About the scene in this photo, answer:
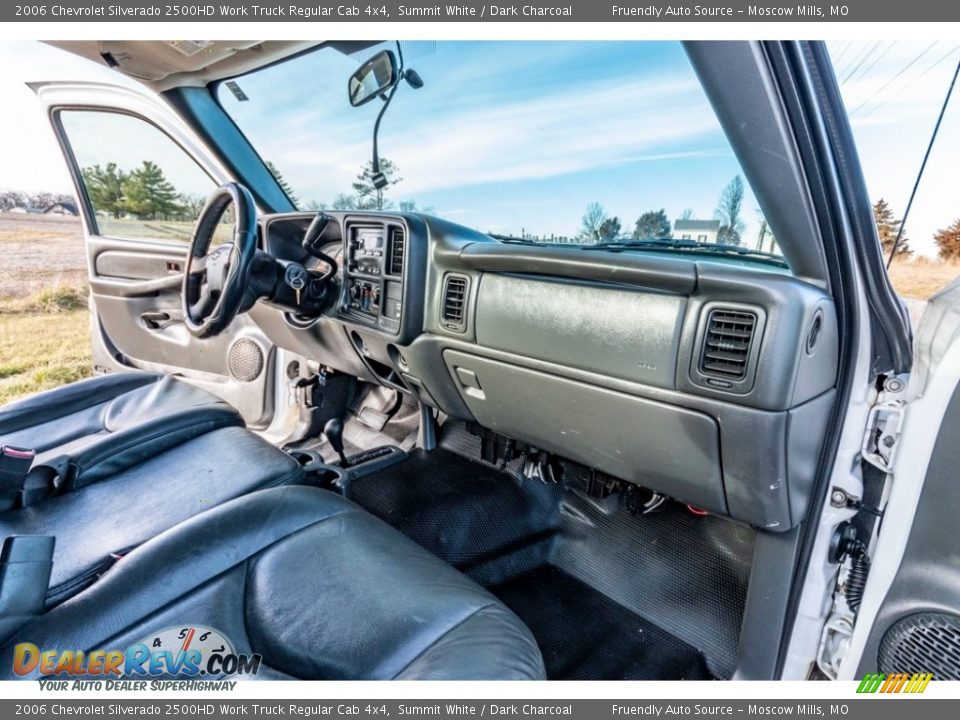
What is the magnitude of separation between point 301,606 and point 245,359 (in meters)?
2.13

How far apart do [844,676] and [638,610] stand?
0.62 meters

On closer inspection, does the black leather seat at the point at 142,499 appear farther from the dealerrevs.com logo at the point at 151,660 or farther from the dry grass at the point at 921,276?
the dry grass at the point at 921,276

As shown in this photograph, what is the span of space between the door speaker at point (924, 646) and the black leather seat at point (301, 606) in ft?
2.39

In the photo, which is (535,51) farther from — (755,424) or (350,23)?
(755,424)

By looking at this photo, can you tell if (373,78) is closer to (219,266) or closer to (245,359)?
(219,266)

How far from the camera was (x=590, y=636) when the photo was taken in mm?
1628

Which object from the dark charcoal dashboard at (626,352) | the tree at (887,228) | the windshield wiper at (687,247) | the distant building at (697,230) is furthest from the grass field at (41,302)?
the tree at (887,228)

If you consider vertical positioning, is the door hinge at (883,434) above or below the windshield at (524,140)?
below

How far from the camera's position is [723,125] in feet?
3.03

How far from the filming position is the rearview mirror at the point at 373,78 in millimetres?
2064

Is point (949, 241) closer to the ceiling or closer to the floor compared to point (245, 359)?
closer to the ceiling

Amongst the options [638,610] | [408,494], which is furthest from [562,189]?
[638,610]

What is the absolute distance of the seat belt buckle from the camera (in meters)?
1.13

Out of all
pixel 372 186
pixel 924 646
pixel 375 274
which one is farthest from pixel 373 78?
pixel 924 646
